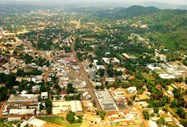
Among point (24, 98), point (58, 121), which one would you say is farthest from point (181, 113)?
point (24, 98)

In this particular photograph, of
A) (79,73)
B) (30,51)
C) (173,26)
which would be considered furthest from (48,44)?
(173,26)

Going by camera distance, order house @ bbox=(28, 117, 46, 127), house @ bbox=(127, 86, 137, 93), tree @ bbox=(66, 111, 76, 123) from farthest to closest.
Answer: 1. house @ bbox=(127, 86, 137, 93)
2. tree @ bbox=(66, 111, 76, 123)
3. house @ bbox=(28, 117, 46, 127)

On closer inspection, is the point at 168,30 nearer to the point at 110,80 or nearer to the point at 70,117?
the point at 110,80

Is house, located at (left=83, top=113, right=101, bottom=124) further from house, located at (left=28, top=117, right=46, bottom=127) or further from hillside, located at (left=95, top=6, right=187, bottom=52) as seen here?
hillside, located at (left=95, top=6, right=187, bottom=52)

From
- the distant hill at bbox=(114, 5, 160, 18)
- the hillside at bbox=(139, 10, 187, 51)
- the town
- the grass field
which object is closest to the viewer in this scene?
the grass field

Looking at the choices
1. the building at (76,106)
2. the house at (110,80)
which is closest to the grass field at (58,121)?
the building at (76,106)

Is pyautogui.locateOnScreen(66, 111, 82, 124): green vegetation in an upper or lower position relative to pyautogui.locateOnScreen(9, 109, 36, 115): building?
upper

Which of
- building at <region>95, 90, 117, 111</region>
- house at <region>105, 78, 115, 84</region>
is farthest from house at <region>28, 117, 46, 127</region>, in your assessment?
house at <region>105, 78, 115, 84</region>

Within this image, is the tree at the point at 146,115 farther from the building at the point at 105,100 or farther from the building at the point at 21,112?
the building at the point at 21,112
